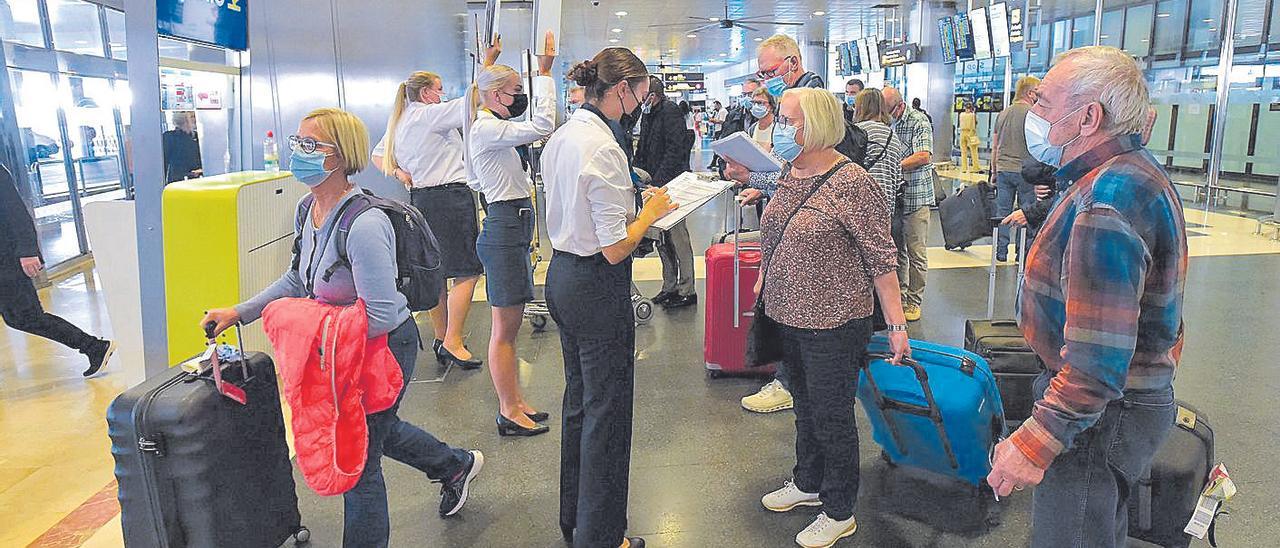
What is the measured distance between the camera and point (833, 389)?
2.44 metres

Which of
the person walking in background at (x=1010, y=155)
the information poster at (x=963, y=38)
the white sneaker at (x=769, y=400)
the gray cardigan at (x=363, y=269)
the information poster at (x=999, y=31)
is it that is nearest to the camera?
the gray cardigan at (x=363, y=269)

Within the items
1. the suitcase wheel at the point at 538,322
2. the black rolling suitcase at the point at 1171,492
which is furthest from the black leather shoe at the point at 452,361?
the black rolling suitcase at the point at 1171,492

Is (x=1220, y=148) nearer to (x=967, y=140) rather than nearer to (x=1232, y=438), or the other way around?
(x=967, y=140)

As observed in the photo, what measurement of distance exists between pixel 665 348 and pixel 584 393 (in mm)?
2519

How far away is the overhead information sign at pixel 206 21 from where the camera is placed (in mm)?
3586

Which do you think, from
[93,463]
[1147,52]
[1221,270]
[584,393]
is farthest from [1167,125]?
[93,463]

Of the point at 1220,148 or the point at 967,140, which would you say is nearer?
the point at 1220,148

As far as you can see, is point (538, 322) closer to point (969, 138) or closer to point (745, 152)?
point (745, 152)

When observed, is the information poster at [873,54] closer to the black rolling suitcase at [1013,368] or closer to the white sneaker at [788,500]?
the black rolling suitcase at [1013,368]

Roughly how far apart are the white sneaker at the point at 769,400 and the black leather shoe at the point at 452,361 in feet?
5.12

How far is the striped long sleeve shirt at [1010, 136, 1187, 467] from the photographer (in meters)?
1.33

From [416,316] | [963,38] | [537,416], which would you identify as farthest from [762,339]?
[963,38]

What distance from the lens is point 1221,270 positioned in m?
6.70

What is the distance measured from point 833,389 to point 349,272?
1458 mm
